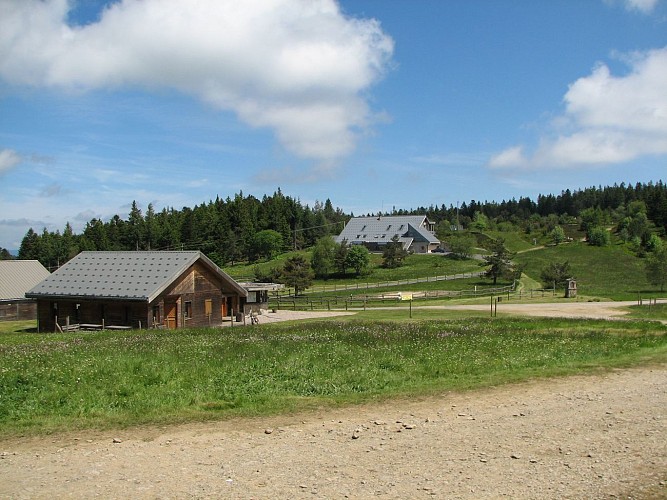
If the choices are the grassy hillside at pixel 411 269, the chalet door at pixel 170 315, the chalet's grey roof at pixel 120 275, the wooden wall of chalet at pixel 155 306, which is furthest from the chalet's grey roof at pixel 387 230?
the chalet door at pixel 170 315

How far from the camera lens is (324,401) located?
45.2ft

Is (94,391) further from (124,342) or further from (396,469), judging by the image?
(124,342)

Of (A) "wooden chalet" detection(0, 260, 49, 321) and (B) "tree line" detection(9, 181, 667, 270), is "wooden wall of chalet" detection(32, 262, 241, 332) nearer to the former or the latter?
(A) "wooden chalet" detection(0, 260, 49, 321)

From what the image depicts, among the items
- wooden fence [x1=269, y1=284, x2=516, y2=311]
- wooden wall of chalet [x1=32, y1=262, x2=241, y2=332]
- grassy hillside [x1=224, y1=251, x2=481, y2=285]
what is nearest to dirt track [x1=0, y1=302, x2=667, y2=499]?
wooden wall of chalet [x1=32, y1=262, x2=241, y2=332]

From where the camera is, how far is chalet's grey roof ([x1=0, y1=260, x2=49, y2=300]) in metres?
58.8

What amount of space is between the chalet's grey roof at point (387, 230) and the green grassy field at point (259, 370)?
108485 mm

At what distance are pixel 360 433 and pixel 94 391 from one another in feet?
22.8

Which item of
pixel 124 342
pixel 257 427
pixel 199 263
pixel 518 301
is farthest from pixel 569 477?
pixel 518 301

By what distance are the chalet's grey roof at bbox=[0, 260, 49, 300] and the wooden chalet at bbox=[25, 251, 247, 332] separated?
17868mm

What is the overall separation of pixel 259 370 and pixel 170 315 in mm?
25962

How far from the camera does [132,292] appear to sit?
39156 mm

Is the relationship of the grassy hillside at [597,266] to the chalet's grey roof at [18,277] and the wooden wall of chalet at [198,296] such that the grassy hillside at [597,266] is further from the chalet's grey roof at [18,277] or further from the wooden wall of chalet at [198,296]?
the chalet's grey roof at [18,277]

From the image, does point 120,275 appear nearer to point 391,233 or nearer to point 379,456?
point 379,456

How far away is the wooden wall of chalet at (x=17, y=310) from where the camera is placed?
58097 millimetres
